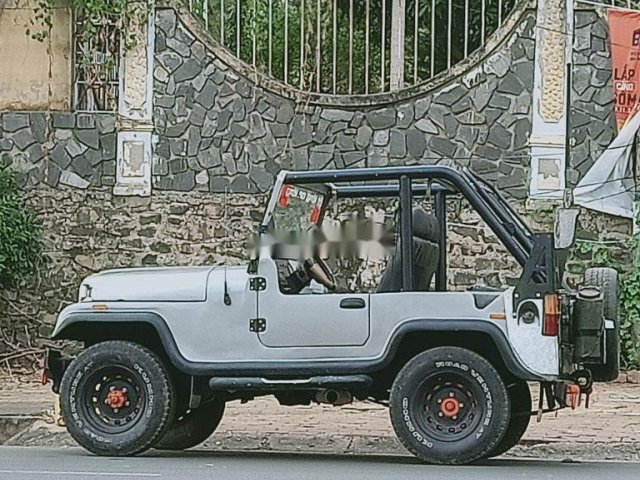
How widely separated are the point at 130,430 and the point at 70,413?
0.47 metres

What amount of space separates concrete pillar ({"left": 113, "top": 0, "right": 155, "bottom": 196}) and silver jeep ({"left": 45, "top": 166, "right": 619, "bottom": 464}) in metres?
6.13

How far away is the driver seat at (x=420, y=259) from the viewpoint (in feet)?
30.9

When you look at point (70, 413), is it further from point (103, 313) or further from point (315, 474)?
point (315, 474)

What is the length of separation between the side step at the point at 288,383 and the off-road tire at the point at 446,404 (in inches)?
11.9

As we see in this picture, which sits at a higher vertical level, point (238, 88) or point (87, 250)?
point (238, 88)

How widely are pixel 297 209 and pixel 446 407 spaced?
1.88 m

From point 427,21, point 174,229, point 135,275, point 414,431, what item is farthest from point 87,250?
point 414,431

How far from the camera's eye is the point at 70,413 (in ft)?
31.6

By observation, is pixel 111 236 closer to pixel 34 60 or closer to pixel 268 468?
pixel 34 60

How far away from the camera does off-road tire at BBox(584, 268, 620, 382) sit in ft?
31.0

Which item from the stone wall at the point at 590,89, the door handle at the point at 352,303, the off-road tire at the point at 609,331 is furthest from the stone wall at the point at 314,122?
the door handle at the point at 352,303

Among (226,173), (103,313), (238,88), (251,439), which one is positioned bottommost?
(251,439)

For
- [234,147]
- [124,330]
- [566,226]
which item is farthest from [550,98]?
[124,330]

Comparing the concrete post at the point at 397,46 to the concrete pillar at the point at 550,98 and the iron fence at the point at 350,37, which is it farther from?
the concrete pillar at the point at 550,98
